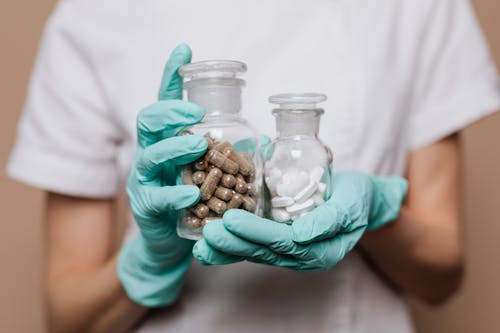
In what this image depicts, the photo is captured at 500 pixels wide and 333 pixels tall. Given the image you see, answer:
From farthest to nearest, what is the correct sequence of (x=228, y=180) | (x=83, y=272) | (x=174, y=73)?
(x=83, y=272) < (x=174, y=73) < (x=228, y=180)

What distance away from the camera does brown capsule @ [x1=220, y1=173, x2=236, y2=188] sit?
2.09 feet

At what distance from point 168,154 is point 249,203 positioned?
0.32 feet

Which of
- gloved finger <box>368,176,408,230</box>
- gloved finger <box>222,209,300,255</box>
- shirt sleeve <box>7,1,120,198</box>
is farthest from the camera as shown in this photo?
shirt sleeve <box>7,1,120,198</box>

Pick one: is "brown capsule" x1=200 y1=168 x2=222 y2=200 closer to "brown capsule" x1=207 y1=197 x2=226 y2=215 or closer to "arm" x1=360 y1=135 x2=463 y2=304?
"brown capsule" x1=207 y1=197 x2=226 y2=215

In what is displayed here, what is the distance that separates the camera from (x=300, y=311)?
88cm

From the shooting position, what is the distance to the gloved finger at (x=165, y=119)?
26.4 inches

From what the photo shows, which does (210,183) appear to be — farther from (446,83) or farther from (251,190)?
(446,83)

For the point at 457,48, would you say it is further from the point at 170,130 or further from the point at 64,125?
the point at 64,125

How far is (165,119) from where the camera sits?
2.28 ft

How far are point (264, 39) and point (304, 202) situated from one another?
32cm

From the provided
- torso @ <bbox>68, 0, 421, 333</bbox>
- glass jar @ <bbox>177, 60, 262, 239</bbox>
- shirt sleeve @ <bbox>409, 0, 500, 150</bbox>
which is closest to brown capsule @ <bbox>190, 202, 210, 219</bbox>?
glass jar @ <bbox>177, 60, 262, 239</bbox>

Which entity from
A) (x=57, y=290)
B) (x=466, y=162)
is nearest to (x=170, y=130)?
(x=57, y=290)

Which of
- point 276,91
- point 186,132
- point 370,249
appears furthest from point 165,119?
point 370,249

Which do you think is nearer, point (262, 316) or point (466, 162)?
point (262, 316)
